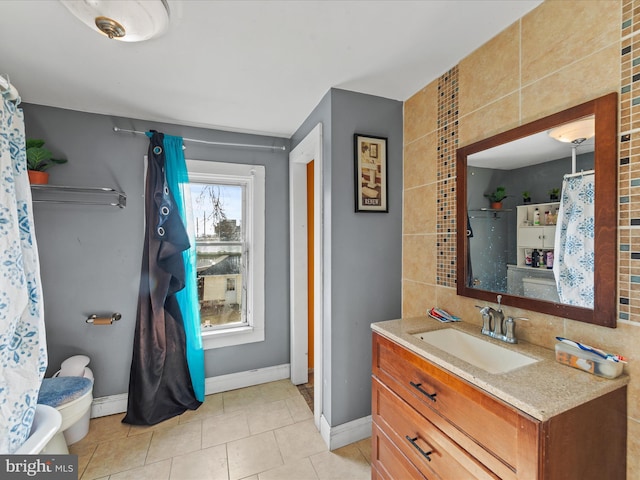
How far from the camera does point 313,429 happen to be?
2.00 m

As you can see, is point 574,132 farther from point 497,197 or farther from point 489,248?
point 489,248

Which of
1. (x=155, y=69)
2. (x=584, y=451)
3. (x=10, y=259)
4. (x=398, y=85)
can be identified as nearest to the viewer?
(x=584, y=451)

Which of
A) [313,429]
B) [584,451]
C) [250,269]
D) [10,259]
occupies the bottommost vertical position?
[313,429]

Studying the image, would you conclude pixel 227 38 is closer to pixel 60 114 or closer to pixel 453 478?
pixel 60 114

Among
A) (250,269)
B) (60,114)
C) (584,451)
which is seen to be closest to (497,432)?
(584,451)

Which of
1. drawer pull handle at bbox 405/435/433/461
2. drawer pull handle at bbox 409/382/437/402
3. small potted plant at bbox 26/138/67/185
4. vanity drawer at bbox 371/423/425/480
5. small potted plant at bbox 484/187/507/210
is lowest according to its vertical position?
vanity drawer at bbox 371/423/425/480

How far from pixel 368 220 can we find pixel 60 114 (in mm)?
2429

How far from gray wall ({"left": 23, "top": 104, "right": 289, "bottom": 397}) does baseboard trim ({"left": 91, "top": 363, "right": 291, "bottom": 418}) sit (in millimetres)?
67

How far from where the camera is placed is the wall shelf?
197 centimetres

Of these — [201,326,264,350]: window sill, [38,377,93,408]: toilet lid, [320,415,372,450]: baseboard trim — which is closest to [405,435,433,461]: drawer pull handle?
[320,415,372,450]: baseboard trim

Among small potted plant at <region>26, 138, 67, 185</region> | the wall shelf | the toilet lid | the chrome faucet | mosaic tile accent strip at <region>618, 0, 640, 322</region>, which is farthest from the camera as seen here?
the wall shelf

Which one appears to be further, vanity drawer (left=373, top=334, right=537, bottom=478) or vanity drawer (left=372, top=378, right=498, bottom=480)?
vanity drawer (left=372, top=378, right=498, bottom=480)

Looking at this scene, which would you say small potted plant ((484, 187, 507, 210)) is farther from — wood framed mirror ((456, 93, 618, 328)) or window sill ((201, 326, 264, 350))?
window sill ((201, 326, 264, 350))

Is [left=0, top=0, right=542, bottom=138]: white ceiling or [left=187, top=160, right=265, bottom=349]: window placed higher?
[left=0, top=0, right=542, bottom=138]: white ceiling
